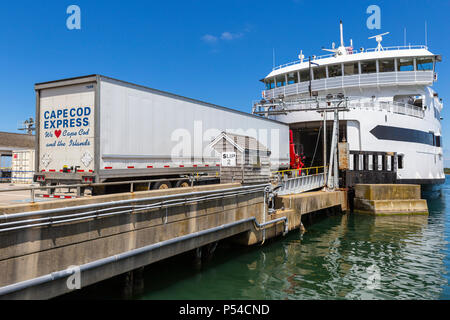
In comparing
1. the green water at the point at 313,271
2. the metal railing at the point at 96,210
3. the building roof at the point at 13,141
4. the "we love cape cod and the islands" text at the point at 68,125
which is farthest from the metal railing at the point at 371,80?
the building roof at the point at 13,141

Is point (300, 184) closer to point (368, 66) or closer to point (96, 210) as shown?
point (96, 210)

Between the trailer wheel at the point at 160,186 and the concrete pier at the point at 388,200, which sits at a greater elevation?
the trailer wheel at the point at 160,186

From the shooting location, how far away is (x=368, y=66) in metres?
30.0

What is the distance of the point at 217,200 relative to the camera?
10.6m

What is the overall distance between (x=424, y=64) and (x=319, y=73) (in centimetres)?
945

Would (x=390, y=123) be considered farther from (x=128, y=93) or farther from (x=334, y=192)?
(x=128, y=93)

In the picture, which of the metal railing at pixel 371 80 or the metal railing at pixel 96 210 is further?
the metal railing at pixel 371 80

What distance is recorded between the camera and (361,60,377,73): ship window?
29734mm

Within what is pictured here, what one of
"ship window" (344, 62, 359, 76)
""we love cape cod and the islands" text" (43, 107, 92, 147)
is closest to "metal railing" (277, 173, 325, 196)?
""we love cape cod and the islands" text" (43, 107, 92, 147)

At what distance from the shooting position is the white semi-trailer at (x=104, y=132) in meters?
10.8

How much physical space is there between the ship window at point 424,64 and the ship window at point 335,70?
6.87 meters

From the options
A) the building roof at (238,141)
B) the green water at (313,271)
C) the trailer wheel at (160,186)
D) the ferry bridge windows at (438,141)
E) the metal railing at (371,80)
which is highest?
the metal railing at (371,80)

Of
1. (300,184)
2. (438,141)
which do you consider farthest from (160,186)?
(438,141)

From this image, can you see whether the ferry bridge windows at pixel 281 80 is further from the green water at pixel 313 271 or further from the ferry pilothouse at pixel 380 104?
the green water at pixel 313 271
